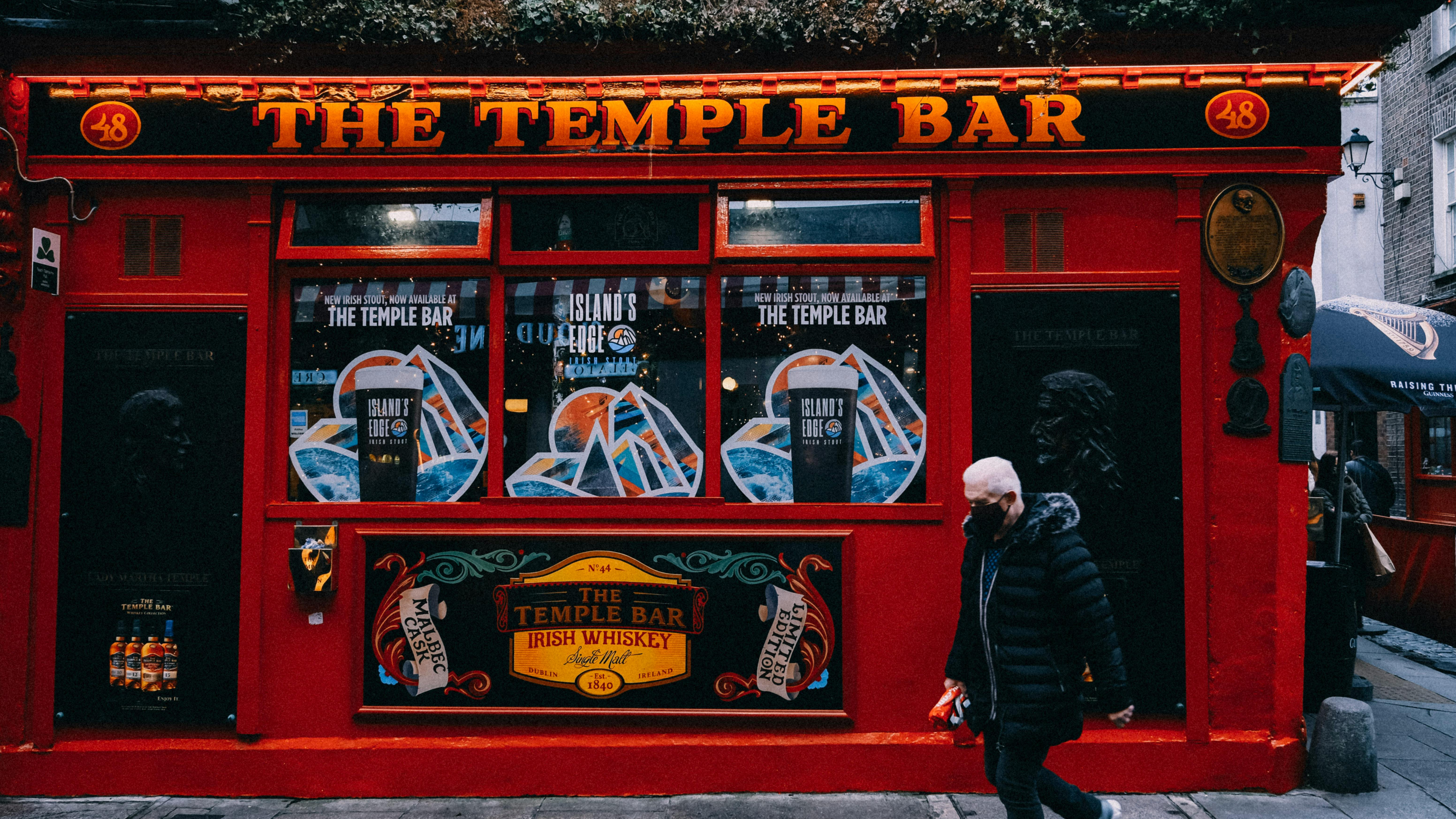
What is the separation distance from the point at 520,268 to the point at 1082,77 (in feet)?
11.9

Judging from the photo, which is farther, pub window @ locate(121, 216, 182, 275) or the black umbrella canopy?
the black umbrella canopy

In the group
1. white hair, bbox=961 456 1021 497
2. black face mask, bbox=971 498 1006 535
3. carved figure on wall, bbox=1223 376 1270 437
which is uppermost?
carved figure on wall, bbox=1223 376 1270 437

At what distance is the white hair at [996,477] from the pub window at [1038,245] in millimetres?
2000

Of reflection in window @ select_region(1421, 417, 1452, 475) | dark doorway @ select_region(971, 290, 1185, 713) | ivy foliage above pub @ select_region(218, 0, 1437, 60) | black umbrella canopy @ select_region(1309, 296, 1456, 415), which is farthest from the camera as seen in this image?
reflection in window @ select_region(1421, 417, 1452, 475)

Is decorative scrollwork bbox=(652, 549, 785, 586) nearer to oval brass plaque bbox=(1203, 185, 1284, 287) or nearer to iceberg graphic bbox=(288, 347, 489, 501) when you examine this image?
iceberg graphic bbox=(288, 347, 489, 501)

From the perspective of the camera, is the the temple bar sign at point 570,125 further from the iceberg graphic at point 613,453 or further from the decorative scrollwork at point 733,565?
the decorative scrollwork at point 733,565

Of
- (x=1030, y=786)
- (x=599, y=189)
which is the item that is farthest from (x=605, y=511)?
(x=1030, y=786)

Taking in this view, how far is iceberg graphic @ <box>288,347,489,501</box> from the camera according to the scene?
212 inches

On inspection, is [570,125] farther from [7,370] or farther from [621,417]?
[7,370]

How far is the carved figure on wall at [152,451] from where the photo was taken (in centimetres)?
523

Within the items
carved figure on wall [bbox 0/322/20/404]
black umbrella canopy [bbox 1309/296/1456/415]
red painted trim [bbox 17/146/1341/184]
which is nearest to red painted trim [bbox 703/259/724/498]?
red painted trim [bbox 17/146/1341/184]

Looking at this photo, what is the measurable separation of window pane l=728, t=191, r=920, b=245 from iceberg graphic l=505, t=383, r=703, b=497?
1.23 metres

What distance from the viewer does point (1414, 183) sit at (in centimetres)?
1263

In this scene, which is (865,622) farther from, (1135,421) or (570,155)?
(570,155)
